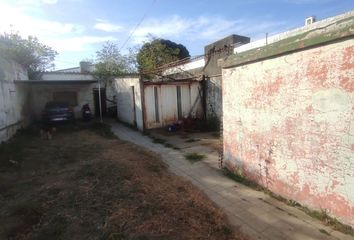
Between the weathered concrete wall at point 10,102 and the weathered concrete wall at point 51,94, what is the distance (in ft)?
7.79

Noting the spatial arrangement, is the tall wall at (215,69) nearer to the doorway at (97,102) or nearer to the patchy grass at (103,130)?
the patchy grass at (103,130)

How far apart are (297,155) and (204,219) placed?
178cm

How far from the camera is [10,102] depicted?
33.0 feet

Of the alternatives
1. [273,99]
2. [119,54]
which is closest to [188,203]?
[273,99]

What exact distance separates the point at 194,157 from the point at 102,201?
346cm

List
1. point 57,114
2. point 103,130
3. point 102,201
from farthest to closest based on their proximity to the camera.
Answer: point 57,114 → point 103,130 → point 102,201

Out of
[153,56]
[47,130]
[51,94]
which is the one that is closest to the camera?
[47,130]

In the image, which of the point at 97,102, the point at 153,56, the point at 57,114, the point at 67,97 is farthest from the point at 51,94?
the point at 153,56

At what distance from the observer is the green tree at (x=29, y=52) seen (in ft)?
59.8

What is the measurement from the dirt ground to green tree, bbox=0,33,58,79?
529 inches

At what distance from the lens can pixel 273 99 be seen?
14.1ft

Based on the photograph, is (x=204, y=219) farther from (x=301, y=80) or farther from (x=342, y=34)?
(x=342, y=34)

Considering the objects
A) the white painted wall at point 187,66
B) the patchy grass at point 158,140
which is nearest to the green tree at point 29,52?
the white painted wall at point 187,66

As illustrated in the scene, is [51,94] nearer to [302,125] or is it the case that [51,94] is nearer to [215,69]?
[215,69]
